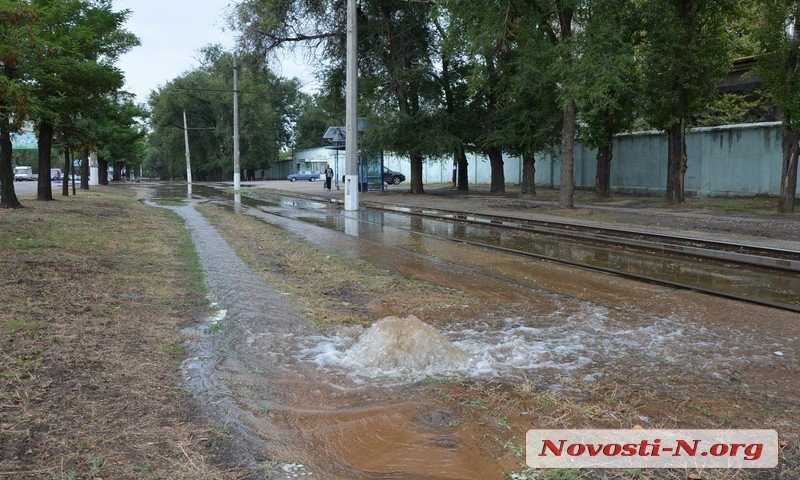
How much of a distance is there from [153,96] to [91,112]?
65212 mm

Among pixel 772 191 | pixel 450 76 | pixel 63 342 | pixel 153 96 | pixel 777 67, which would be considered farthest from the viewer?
pixel 153 96

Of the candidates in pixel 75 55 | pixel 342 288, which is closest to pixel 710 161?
pixel 342 288

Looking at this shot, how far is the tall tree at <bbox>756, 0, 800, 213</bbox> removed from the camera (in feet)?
59.9

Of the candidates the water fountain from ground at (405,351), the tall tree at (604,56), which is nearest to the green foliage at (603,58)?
the tall tree at (604,56)

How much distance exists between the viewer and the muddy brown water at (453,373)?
12.6 feet

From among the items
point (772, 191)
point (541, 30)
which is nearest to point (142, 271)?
point (541, 30)

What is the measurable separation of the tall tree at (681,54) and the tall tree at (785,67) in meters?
2.00

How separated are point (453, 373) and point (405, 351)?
Result: 1.69ft

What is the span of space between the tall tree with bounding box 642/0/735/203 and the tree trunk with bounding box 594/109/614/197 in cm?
342

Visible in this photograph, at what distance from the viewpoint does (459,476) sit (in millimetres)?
3521

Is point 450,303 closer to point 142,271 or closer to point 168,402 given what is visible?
point 168,402

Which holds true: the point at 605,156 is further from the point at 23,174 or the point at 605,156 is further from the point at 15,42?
the point at 23,174

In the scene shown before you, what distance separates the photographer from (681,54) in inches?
830

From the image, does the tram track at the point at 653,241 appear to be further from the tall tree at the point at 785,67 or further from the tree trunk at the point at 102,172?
the tree trunk at the point at 102,172
